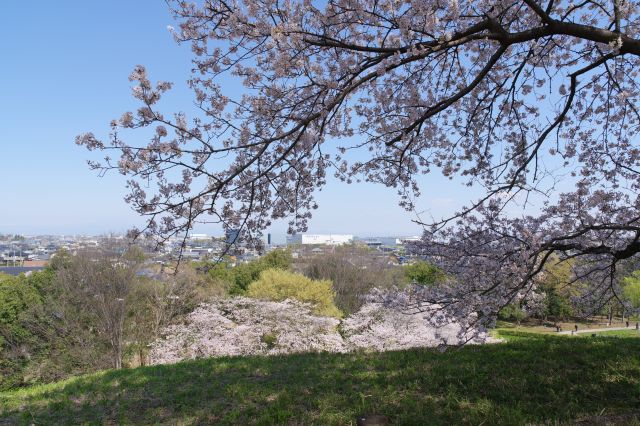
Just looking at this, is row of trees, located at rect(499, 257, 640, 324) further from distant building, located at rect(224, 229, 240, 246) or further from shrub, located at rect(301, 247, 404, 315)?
shrub, located at rect(301, 247, 404, 315)

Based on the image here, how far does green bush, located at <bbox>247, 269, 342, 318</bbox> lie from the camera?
702 inches

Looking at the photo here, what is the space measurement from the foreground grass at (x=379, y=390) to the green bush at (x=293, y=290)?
11.1m

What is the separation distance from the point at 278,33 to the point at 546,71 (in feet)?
11.9

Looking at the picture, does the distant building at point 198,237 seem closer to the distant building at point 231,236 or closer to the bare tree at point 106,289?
the distant building at point 231,236

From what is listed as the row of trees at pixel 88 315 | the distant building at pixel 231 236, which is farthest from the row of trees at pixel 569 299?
the row of trees at pixel 88 315

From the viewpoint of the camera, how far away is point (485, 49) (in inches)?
197

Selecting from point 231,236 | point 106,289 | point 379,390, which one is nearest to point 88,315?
point 106,289

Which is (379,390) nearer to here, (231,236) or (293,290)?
(231,236)

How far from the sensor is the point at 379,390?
4.64 metres

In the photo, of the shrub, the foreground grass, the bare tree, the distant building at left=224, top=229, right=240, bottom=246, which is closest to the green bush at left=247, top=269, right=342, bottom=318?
the bare tree

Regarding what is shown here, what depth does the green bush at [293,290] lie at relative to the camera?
17.8 m

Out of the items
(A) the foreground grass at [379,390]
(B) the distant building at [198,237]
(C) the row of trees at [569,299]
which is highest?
(B) the distant building at [198,237]

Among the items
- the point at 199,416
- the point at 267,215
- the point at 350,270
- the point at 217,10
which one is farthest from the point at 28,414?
the point at 350,270

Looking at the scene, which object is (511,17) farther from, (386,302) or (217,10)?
(386,302)
